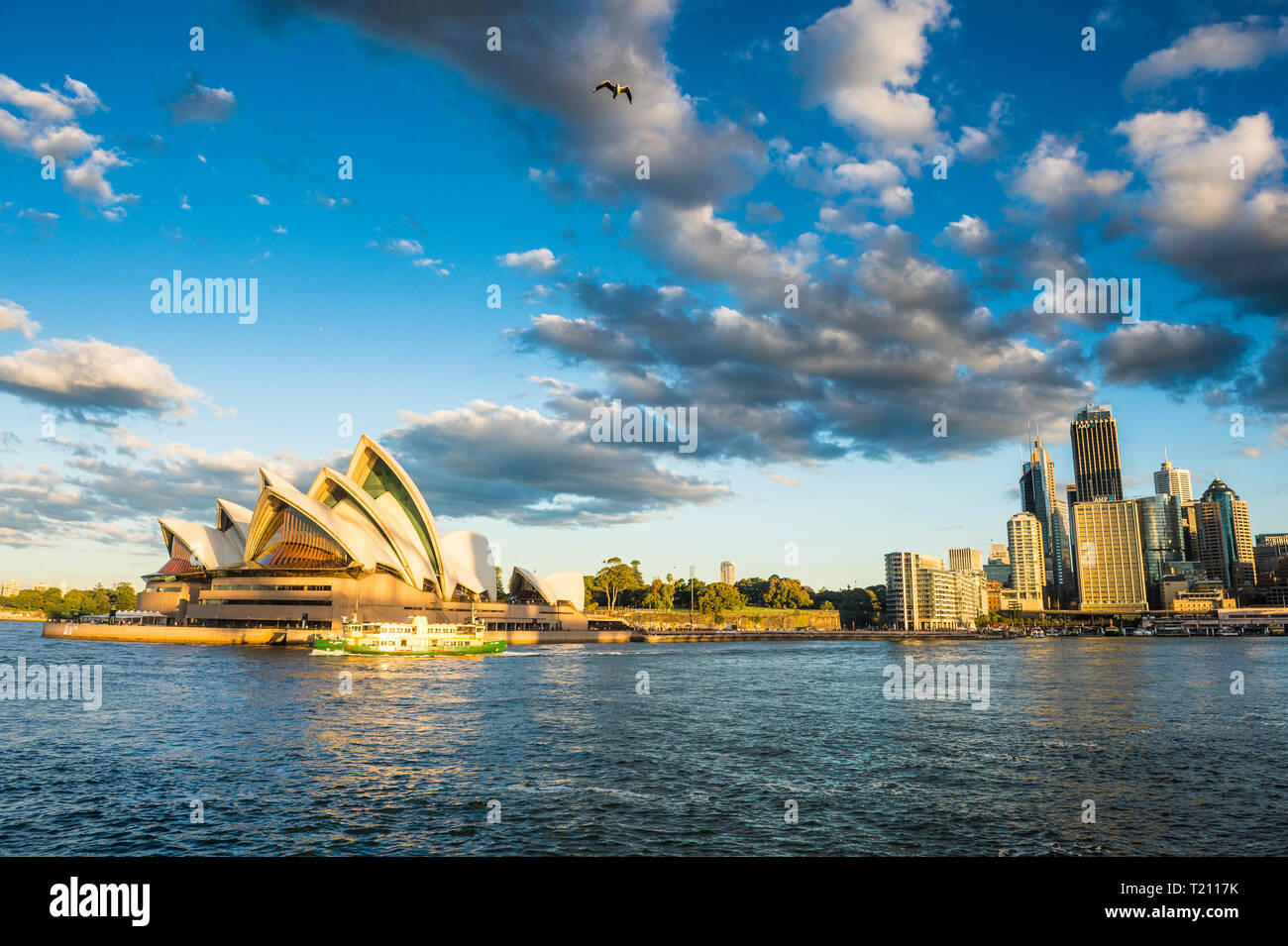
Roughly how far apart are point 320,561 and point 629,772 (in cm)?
8729

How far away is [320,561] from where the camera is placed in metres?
103

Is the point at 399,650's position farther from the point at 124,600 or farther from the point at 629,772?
the point at 124,600

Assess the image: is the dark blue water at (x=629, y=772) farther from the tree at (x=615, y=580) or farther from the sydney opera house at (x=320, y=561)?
the tree at (x=615, y=580)

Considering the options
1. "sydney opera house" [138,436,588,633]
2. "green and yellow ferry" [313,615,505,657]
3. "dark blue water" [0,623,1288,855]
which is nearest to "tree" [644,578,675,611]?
"sydney opera house" [138,436,588,633]

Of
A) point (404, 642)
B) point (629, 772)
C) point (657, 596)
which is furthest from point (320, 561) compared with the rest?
point (657, 596)

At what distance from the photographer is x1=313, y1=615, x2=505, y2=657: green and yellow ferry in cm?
7994

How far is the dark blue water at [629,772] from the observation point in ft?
62.2

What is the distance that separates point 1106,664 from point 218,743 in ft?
285

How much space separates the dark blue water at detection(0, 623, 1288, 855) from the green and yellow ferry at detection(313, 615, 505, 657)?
28.7 m

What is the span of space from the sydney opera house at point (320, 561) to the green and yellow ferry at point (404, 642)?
1241cm

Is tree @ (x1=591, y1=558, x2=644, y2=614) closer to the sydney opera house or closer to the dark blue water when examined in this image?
the sydney opera house

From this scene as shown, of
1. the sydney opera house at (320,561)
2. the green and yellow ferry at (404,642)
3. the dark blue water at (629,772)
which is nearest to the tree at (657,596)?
the sydney opera house at (320,561)
